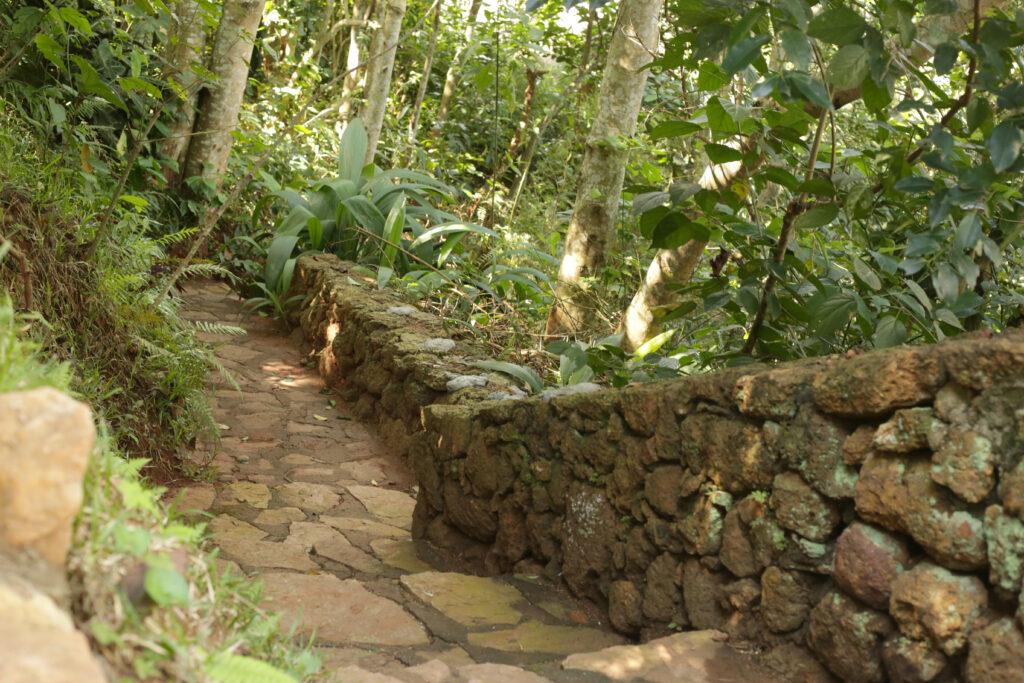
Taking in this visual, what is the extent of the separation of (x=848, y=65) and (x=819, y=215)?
17.3 inches

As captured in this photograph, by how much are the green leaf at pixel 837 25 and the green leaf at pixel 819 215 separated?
471 millimetres

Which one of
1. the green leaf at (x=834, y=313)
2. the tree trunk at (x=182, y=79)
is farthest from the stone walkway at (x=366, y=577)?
the tree trunk at (x=182, y=79)

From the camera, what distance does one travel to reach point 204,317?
591 cm

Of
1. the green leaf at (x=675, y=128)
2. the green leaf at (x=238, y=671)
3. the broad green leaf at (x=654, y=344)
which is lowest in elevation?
the green leaf at (x=238, y=671)

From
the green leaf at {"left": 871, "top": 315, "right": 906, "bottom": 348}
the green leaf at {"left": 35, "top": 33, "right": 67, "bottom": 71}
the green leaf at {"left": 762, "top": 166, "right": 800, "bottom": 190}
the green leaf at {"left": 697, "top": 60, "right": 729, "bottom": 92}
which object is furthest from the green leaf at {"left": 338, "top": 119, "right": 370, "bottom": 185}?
the green leaf at {"left": 871, "top": 315, "right": 906, "bottom": 348}

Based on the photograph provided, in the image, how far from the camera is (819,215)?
2395 mm

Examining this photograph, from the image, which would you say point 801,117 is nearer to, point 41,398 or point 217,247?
point 41,398

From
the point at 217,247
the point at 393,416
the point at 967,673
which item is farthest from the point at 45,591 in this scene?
the point at 217,247

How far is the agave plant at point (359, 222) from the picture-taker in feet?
20.2

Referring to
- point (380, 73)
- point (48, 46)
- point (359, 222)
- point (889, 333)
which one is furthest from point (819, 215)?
point (380, 73)

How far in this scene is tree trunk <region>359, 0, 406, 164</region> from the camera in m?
7.45

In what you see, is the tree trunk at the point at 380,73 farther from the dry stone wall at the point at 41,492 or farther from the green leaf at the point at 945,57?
the dry stone wall at the point at 41,492

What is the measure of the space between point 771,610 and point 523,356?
2.80 metres

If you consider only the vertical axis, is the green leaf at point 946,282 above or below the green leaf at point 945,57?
below
